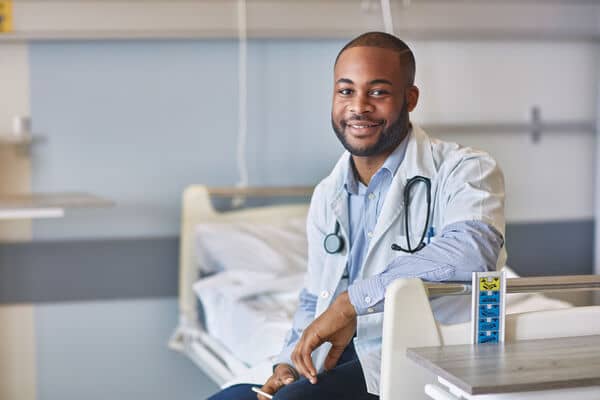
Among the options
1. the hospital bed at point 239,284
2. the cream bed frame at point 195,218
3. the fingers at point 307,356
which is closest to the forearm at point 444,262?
the fingers at point 307,356

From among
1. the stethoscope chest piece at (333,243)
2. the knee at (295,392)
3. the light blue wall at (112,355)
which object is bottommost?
the light blue wall at (112,355)

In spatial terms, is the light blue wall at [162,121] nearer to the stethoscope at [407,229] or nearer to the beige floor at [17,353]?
the beige floor at [17,353]

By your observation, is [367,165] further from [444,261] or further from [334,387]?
[334,387]

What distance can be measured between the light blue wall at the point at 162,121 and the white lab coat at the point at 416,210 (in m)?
1.86

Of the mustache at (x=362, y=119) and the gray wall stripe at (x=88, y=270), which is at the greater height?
the mustache at (x=362, y=119)

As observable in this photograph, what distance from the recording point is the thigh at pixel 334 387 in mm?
1752

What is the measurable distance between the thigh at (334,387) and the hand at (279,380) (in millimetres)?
91

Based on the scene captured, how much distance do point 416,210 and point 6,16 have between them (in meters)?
2.35

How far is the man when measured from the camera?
1.73 m

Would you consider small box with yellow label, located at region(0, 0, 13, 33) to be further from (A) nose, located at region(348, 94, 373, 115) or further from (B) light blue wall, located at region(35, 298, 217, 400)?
(A) nose, located at region(348, 94, 373, 115)

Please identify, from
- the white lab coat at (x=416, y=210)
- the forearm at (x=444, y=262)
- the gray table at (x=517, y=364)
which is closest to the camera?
the gray table at (x=517, y=364)

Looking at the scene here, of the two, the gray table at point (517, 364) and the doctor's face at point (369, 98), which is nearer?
the gray table at point (517, 364)

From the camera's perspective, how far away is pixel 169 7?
3723 mm

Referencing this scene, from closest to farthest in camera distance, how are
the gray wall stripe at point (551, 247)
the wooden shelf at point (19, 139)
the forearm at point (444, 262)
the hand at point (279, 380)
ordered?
the forearm at point (444, 262) < the hand at point (279, 380) < the wooden shelf at point (19, 139) < the gray wall stripe at point (551, 247)
